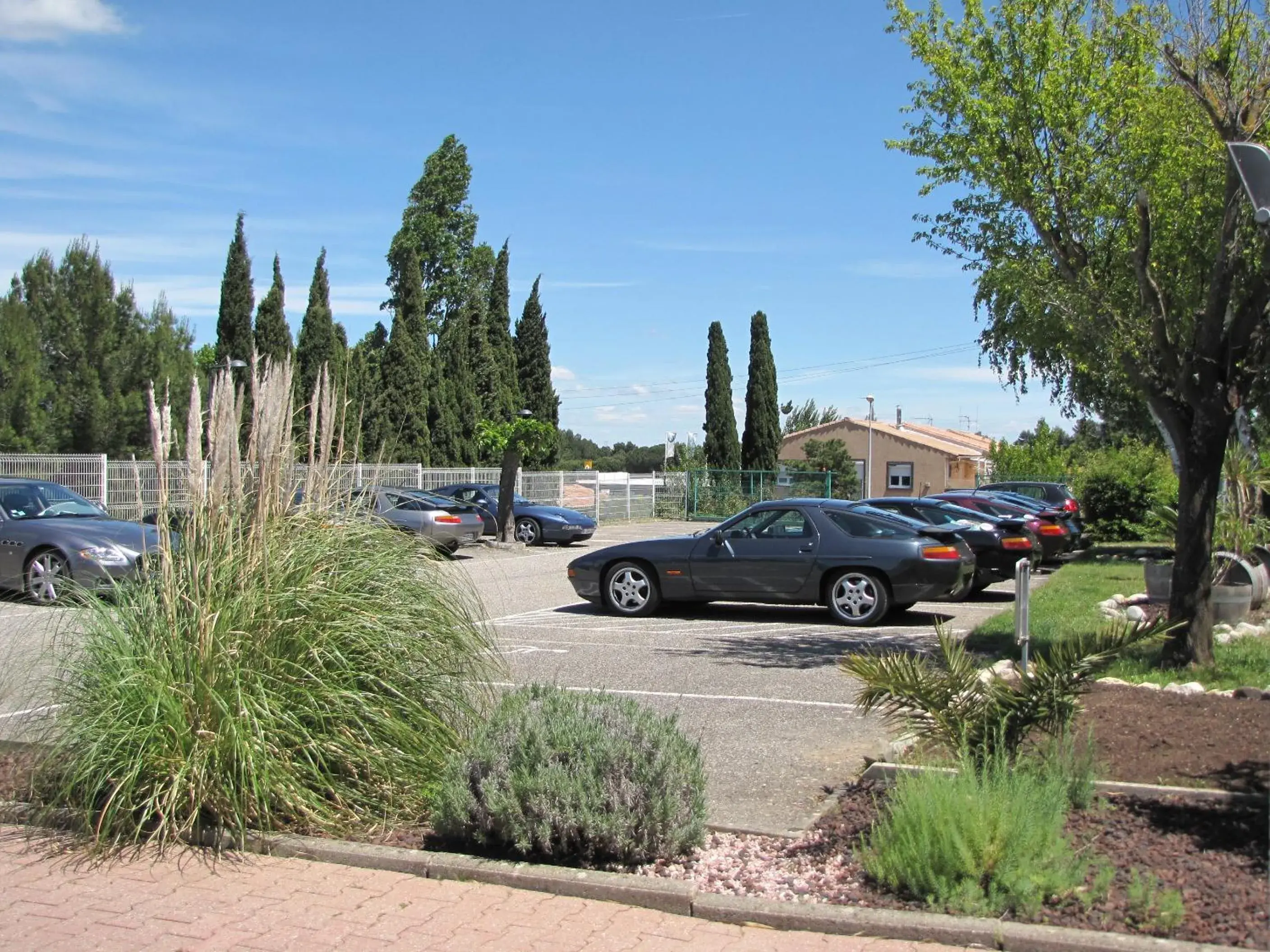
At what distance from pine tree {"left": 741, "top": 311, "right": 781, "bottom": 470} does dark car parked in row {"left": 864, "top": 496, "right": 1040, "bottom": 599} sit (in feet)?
110

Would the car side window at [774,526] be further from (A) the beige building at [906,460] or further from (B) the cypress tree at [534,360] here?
(A) the beige building at [906,460]

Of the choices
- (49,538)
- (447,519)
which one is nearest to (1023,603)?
(49,538)

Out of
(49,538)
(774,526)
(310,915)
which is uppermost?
(774,526)

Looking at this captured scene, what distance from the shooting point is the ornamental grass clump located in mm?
5207

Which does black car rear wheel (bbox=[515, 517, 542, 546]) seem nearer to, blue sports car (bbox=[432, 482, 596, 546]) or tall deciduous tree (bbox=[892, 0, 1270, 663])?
blue sports car (bbox=[432, 482, 596, 546])

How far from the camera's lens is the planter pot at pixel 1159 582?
13891mm

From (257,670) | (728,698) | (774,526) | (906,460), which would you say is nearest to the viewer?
(257,670)

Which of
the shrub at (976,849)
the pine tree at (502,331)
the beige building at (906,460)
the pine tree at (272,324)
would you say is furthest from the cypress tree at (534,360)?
the shrub at (976,849)

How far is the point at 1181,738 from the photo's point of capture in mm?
6430

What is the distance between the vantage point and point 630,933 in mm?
4348

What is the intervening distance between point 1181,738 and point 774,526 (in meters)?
7.51

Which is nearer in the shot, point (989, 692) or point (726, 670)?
point (989, 692)

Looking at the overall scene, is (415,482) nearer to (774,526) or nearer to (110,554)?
(110,554)

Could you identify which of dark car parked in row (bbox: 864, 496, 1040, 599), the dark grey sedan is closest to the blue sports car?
dark car parked in row (bbox: 864, 496, 1040, 599)
